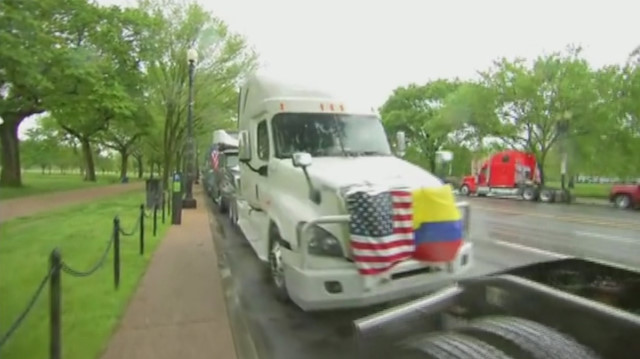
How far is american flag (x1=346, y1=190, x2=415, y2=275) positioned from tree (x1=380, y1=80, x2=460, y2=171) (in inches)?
2062

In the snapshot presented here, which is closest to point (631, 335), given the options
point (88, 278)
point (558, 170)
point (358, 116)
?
point (358, 116)

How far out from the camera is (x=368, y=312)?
589 cm

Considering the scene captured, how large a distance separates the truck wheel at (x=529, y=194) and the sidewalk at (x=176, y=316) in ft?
82.8

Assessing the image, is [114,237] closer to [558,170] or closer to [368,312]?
[368,312]

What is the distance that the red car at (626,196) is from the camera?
24.0 meters

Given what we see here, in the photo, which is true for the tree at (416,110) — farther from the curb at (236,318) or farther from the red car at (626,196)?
the curb at (236,318)

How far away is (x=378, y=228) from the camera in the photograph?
4898mm

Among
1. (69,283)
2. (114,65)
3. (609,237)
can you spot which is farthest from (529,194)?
(69,283)

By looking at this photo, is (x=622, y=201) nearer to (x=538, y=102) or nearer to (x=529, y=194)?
(x=529, y=194)

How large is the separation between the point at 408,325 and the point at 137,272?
6.15 meters

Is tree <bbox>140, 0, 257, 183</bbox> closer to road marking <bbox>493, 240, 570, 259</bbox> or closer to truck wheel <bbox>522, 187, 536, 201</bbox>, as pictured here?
truck wheel <bbox>522, 187, 536, 201</bbox>

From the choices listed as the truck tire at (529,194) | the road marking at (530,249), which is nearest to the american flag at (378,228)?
the road marking at (530,249)

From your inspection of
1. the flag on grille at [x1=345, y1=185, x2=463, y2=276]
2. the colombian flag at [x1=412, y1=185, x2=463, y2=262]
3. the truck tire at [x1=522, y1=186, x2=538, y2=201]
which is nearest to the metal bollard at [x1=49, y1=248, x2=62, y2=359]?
the flag on grille at [x1=345, y1=185, x2=463, y2=276]

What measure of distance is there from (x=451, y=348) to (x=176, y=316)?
419 cm
